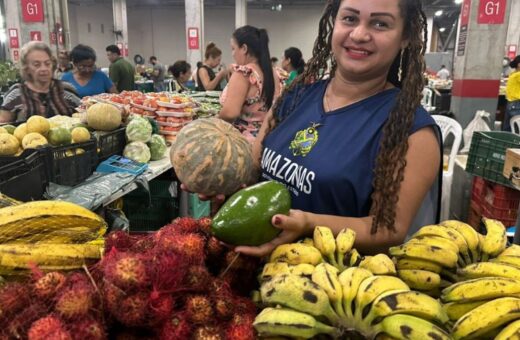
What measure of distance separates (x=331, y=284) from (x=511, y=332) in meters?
0.33

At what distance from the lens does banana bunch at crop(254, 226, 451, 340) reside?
812mm

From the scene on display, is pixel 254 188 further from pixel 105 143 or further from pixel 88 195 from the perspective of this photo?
pixel 105 143

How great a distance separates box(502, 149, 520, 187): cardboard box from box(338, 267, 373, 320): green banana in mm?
2357

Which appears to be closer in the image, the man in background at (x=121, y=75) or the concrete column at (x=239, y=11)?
the man in background at (x=121, y=75)

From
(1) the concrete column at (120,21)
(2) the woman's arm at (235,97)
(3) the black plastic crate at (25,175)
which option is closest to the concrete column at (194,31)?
(1) the concrete column at (120,21)

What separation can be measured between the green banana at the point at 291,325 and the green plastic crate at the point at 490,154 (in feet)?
10.3

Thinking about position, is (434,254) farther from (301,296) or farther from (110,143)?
(110,143)

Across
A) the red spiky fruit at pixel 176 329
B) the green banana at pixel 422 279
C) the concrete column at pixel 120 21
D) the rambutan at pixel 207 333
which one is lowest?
the rambutan at pixel 207 333

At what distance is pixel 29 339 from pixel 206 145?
0.99 metres

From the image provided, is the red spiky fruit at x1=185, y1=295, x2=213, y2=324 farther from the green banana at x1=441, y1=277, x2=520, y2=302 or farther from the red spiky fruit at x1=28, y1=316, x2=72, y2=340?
the green banana at x1=441, y1=277, x2=520, y2=302

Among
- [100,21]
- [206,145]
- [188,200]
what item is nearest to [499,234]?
[206,145]

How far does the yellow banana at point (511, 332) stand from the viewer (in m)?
0.79

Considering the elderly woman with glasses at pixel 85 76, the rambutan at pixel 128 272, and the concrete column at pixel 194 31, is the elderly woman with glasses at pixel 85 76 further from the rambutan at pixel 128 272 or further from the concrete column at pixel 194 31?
the concrete column at pixel 194 31

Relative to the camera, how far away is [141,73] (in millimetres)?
16953
